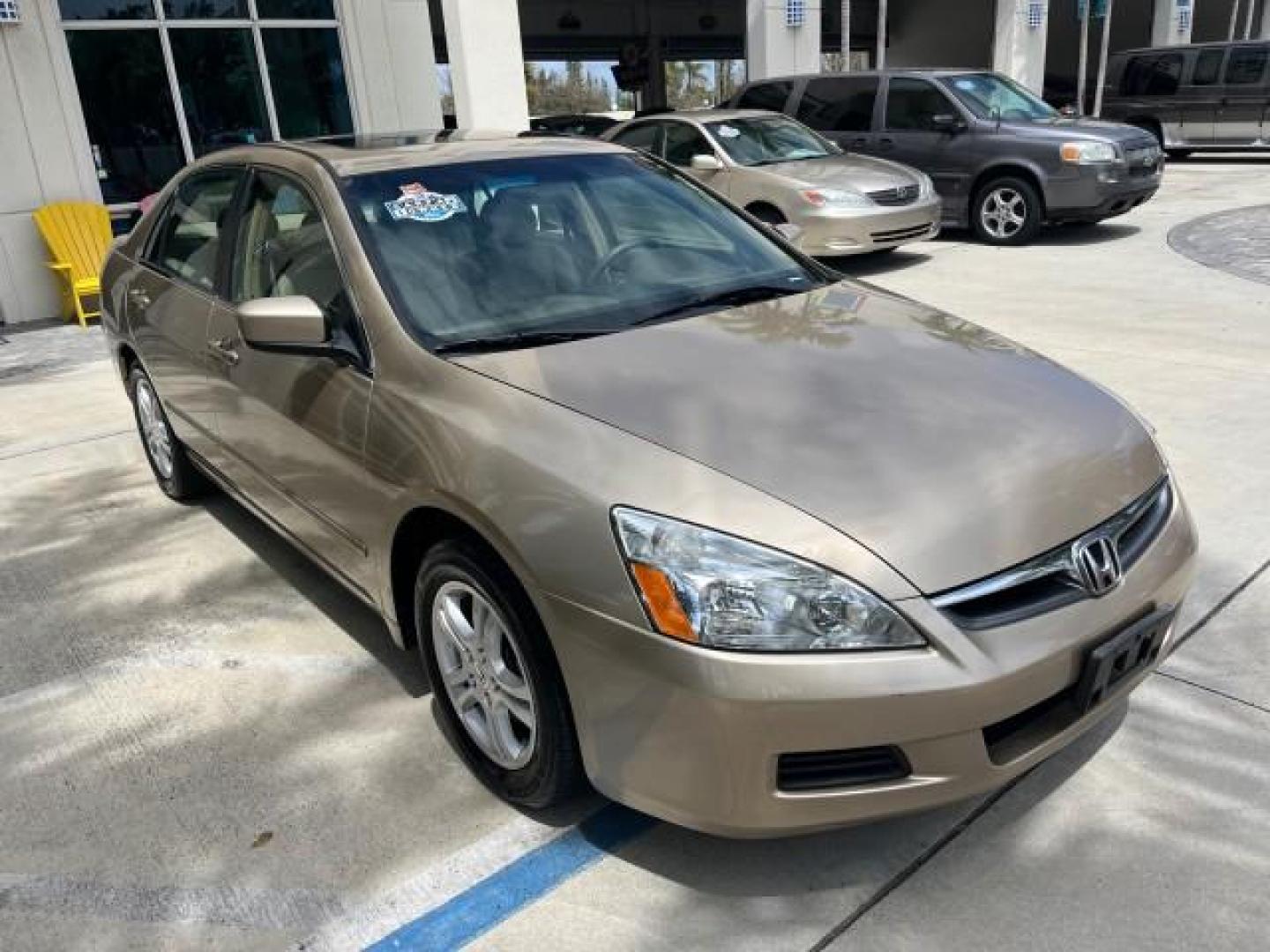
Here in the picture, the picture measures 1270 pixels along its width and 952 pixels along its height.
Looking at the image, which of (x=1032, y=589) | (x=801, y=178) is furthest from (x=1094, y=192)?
(x=1032, y=589)

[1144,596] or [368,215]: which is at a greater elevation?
[368,215]

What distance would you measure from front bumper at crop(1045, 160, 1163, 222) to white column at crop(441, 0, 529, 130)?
571 centimetres

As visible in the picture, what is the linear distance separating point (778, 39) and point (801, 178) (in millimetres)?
7435

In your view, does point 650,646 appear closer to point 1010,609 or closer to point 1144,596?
point 1010,609

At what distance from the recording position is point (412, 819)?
2.68 metres

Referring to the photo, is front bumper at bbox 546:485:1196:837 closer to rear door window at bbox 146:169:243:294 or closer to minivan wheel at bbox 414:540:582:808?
minivan wheel at bbox 414:540:582:808

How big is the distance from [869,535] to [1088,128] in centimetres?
1011

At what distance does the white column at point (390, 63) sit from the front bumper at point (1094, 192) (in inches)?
260

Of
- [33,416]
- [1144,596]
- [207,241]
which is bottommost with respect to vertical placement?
[33,416]

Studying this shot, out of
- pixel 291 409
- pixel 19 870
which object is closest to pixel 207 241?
pixel 291 409

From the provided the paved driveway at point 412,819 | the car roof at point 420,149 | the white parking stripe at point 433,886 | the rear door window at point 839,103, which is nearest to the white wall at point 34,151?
the paved driveway at point 412,819

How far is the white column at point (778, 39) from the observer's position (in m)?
15.8

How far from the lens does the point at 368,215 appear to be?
10.3ft

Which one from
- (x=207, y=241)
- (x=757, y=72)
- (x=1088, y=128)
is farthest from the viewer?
(x=757, y=72)
